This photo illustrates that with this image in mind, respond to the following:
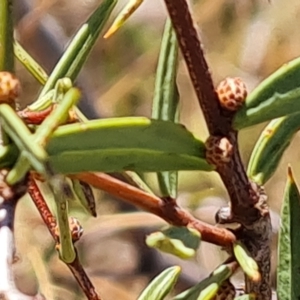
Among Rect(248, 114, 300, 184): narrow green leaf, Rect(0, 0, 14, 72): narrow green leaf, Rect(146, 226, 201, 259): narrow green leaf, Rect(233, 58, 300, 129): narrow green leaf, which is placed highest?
Rect(0, 0, 14, 72): narrow green leaf

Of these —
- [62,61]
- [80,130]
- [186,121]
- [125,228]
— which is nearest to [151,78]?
[186,121]

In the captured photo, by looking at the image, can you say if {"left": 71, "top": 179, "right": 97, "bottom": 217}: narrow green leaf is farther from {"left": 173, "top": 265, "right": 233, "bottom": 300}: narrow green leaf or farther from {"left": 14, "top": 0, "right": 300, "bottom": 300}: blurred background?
{"left": 14, "top": 0, "right": 300, "bottom": 300}: blurred background

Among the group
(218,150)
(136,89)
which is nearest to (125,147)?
(218,150)

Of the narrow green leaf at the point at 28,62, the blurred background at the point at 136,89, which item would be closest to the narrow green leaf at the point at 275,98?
the narrow green leaf at the point at 28,62

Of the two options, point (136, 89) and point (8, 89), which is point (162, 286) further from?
point (136, 89)

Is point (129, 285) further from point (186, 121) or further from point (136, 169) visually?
point (136, 169)

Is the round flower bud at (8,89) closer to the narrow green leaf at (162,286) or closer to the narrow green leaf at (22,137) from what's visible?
the narrow green leaf at (22,137)

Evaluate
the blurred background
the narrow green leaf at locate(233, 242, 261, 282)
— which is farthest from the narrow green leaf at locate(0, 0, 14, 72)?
the blurred background
